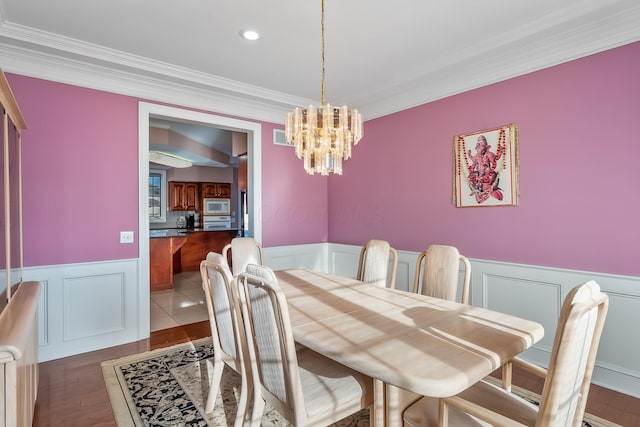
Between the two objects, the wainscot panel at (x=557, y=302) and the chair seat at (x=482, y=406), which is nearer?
the chair seat at (x=482, y=406)

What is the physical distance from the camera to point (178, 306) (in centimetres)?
441

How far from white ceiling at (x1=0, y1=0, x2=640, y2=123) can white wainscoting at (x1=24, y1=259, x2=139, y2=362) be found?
5.64 ft

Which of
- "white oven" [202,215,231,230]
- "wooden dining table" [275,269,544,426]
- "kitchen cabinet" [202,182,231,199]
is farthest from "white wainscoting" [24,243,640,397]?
"kitchen cabinet" [202,182,231,199]

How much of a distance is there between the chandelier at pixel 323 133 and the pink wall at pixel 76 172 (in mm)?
2056

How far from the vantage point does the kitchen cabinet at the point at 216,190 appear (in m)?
8.95

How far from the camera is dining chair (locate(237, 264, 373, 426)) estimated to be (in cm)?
134

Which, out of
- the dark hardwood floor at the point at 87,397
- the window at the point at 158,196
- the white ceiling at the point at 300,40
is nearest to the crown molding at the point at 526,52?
the white ceiling at the point at 300,40

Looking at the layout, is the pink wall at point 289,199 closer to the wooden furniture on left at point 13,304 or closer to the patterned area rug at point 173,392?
the patterned area rug at point 173,392

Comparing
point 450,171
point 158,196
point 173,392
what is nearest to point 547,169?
point 450,171

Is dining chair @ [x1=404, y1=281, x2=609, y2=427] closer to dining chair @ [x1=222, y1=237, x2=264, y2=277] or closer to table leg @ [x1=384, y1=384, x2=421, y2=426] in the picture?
table leg @ [x1=384, y1=384, x2=421, y2=426]

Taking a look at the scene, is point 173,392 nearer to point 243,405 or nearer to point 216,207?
point 243,405

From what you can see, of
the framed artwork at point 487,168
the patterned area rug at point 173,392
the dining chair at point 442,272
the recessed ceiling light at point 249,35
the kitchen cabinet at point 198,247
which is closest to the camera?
the patterned area rug at point 173,392

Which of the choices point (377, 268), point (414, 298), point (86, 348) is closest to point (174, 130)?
point (86, 348)

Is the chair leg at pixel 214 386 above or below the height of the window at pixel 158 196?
below
